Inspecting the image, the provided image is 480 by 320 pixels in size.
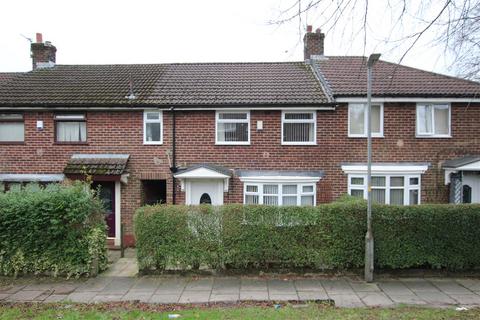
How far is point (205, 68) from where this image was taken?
1474cm

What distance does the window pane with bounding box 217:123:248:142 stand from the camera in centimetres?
1193

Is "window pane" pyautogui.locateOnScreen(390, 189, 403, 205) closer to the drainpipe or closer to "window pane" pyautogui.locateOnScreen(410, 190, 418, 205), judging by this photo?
"window pane" pyautogui.locateOnScreen(410, 190, 418, 205)

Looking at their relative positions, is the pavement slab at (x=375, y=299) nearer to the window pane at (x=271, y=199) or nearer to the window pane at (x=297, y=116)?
the window pane at (x=271, y=199)

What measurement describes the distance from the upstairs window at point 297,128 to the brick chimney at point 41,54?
10599 mm

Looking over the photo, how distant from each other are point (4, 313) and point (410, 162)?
11.3 meters

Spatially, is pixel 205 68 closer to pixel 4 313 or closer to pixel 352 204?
pixel 352 204

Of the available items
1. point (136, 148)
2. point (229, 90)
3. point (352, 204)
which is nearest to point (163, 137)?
point (136, 148)

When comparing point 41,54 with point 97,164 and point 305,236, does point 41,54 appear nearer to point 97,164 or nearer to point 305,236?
point 97,164

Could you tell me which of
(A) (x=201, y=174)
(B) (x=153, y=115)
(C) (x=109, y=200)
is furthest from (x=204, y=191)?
(C) (x=109, y=200)

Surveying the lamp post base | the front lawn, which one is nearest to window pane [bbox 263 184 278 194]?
the lamp post base

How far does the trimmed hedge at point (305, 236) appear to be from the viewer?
767 centimetres

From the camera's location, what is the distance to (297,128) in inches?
467

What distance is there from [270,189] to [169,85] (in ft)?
17.8

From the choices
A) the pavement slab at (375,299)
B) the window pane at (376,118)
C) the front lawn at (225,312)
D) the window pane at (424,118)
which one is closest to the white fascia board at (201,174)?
the window pane at (376,118)
